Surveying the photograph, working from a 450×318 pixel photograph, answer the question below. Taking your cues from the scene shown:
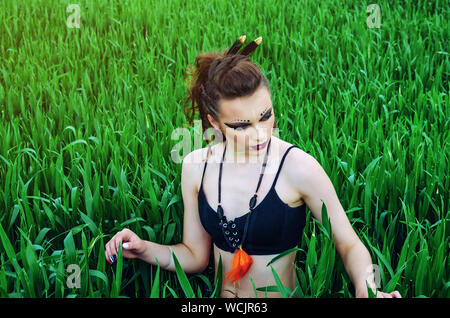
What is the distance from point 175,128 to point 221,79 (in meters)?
1.04

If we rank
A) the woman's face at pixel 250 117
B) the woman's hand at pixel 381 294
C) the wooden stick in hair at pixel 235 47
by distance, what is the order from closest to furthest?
the woman's hand at pixel 381 294, the woman's face at pixel 250 117, the wooden stick in hair at pixel 235 47

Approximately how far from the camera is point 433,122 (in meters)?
2.37

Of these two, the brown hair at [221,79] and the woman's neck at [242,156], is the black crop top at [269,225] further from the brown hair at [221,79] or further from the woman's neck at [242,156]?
the brown hair at [221,79]

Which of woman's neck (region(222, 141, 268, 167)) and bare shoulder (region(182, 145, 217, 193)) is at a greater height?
woman's neck (region(222, 141, 268, 167))

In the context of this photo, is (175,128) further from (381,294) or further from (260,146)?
(381,294)

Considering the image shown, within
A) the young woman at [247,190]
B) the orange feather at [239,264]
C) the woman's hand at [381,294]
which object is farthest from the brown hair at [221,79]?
the woman's hand at [381,294]

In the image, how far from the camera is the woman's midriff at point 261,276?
4.49 ft

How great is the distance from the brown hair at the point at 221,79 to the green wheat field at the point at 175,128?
1.29 ft

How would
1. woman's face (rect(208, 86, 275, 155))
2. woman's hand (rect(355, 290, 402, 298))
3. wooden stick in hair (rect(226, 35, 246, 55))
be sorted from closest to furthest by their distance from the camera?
woman's hand (rect(355, 290, 402, 298)), woman's face (rect(208, 86, 275, 155)), wooden stick in hair (rect(226, 35, 246, 55))

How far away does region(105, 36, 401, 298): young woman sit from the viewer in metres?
1.26

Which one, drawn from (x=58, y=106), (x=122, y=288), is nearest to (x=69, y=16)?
(x=58, y=106)

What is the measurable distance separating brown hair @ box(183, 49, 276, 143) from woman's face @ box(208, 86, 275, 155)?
16 millimetres

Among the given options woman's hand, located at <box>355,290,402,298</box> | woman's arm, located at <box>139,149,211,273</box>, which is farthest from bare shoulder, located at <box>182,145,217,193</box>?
woman's hand, located at <box>355,290,402,298</box>

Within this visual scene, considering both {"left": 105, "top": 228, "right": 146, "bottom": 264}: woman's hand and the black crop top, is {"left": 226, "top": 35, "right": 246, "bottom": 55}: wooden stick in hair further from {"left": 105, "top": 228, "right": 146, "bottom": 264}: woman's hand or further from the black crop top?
{"left": 105, "top": 228, "right": 146, "bottom": 264}: woman's hand
